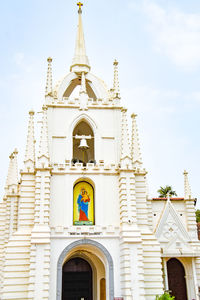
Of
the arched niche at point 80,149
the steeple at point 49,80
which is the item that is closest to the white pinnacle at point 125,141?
the arched niche at point 80,149

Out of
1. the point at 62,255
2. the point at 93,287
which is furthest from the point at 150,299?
the point at 62,255

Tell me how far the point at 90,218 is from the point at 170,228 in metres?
7.17

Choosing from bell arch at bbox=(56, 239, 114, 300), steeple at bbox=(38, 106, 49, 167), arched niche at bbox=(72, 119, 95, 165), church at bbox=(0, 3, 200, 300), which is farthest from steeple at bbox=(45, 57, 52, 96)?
bell arch at bbox=(56, 239, 114, 300)

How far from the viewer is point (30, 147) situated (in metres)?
23.9

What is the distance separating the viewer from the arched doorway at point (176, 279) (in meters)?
24.5

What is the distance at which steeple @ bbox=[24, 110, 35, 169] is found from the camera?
23.3 m

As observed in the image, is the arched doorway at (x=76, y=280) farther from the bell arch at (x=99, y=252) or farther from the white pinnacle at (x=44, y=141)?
the white pinnacle at (x=44, y=141)

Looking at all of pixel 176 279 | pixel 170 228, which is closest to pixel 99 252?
pixel 170 228

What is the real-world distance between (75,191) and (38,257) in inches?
209

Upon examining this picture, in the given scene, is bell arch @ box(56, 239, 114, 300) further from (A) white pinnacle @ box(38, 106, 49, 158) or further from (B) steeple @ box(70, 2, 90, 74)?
(B) steeple @ box(70, 2, 90, 74)

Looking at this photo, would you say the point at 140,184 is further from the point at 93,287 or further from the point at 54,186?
the point at 93,287

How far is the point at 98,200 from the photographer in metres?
22.4

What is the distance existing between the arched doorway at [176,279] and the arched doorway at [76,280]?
632 centimetres

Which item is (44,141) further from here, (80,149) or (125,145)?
(125,145)
